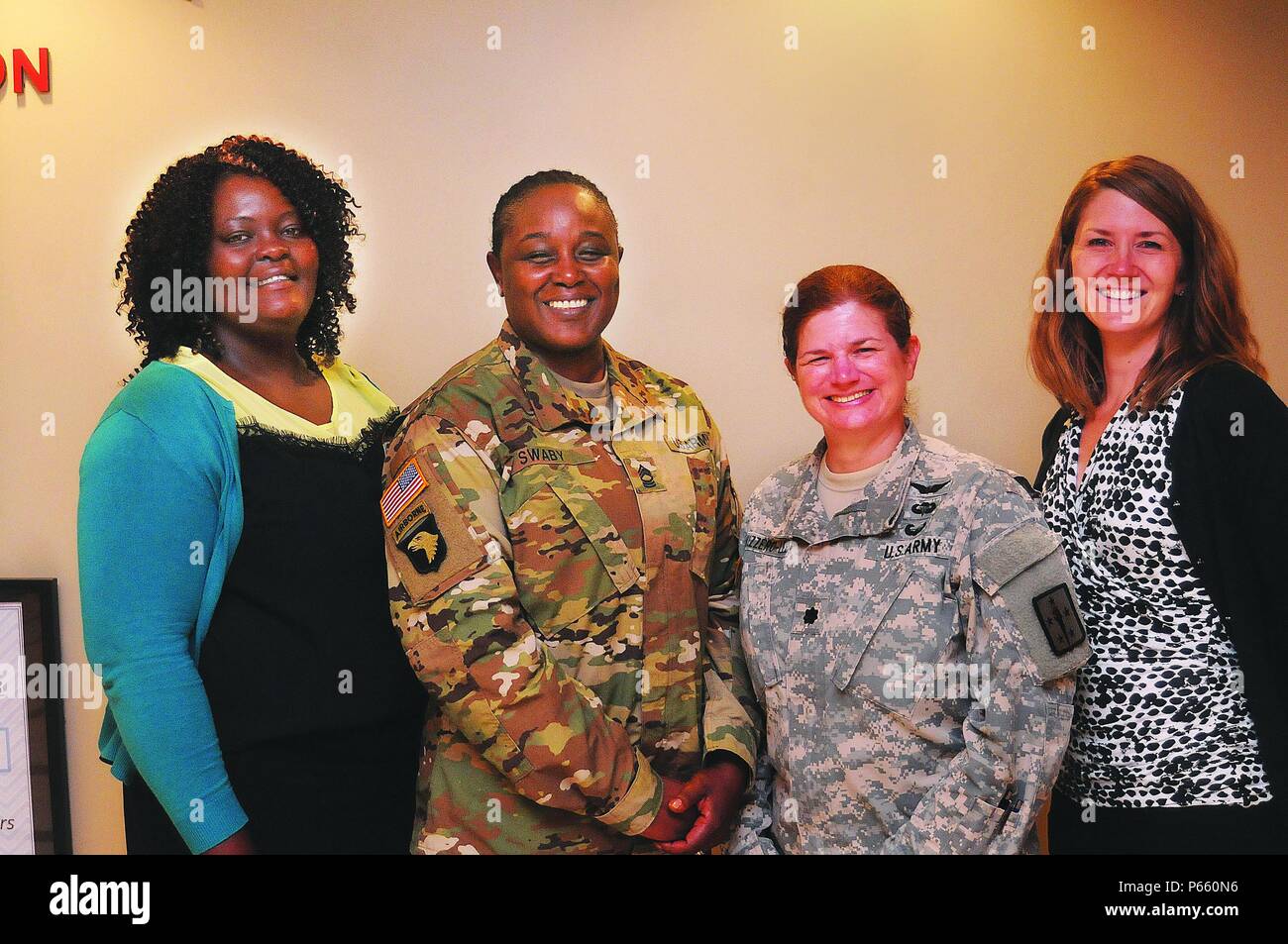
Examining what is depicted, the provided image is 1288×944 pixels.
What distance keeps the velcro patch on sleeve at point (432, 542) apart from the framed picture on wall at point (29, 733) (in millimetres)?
1150

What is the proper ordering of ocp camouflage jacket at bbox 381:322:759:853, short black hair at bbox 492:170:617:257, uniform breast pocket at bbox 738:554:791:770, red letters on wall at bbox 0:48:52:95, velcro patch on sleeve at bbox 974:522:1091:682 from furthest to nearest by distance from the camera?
1. red letters on wall at bbox 0:48:52:95
2. short black hair at bbox 492:170:617:257
3. uniform breast pocket at bbox 738:554:791:770
4. ocp camouflage jacket at bbox 381:322:759:853
5. velcro patch on sleeve at bbox 974:522:1091:682

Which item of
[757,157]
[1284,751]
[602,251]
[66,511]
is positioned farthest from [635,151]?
[1284,751]

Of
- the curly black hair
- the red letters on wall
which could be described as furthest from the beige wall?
the curly black hair

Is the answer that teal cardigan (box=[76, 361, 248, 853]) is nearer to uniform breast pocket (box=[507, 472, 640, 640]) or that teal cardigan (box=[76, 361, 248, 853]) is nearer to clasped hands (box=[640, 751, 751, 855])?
uniform breast pocket (box=[507, 472, 640, 640])

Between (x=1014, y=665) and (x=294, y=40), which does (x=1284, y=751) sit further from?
(x=294, y=40)

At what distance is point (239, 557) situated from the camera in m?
1.87

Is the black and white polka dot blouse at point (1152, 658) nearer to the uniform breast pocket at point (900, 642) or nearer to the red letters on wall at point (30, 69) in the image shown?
the uniform breast pocket at point (900, 642)

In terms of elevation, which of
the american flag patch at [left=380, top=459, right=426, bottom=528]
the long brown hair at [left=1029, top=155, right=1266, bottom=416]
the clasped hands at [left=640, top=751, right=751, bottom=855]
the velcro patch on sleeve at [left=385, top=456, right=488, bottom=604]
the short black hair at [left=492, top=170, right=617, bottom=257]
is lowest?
the clasped hands at [left=640, top=751, right=751, bottom=855]

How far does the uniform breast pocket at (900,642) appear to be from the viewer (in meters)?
1.67

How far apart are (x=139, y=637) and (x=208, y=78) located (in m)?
1.36

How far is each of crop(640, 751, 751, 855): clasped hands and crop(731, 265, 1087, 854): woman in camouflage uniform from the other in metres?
0.06

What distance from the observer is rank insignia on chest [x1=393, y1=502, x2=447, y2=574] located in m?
1.73

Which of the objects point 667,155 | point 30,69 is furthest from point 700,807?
point 30,69
